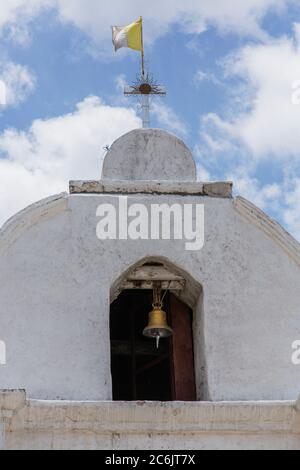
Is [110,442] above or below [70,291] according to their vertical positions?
below

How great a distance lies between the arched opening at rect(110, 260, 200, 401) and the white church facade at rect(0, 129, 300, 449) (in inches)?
0.9

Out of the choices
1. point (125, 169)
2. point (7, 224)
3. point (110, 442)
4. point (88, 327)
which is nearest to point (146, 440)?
point (110, 442)

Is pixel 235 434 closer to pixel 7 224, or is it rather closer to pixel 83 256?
pixel 83 256

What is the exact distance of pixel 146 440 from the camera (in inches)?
364

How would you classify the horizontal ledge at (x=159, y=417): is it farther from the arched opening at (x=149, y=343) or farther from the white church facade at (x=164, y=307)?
the arched opening at (x=149, y=343)

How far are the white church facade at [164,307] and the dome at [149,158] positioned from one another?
0.09ft

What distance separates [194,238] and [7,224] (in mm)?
1920

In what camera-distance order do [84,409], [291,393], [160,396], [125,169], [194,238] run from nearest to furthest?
[84,409], [291,393], [194,238], [125,169], [160,396]

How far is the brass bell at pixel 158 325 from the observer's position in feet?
34.1

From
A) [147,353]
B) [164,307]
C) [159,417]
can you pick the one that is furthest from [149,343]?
[159,417]

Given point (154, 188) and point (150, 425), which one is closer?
point (150, 425)

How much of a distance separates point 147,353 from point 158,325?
1191mm

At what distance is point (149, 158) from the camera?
1143 centimetres

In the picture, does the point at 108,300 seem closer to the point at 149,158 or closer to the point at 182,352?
the point at 182,352
